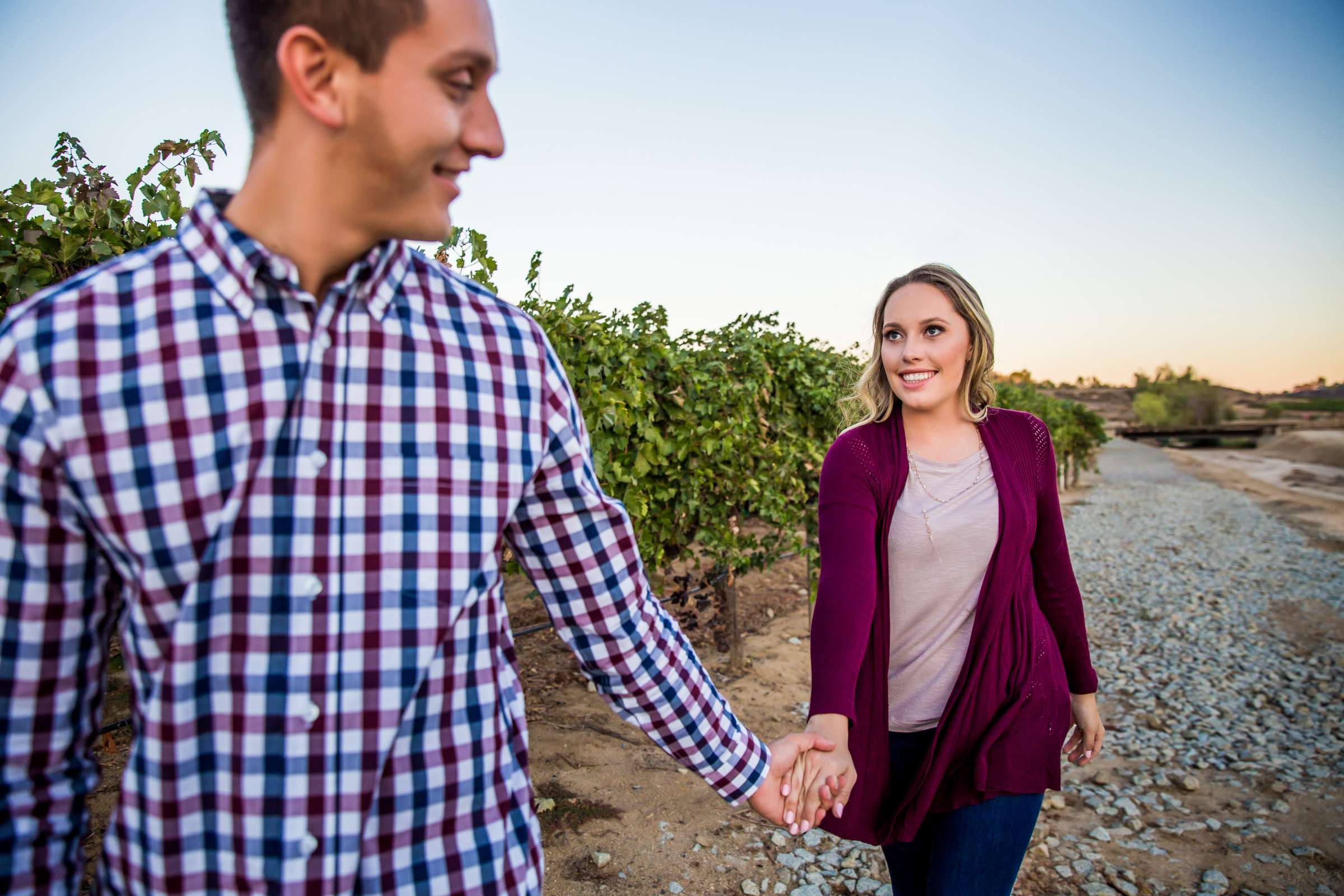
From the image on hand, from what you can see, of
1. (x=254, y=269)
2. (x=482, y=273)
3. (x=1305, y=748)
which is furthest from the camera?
(x=1305, y=748)

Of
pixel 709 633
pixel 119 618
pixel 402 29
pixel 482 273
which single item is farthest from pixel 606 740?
pixel 402 29

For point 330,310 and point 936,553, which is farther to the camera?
point 936,553

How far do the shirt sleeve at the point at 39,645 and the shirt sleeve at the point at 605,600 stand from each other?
2.12 feet

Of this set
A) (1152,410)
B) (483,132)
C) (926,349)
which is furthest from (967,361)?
(1152,410)

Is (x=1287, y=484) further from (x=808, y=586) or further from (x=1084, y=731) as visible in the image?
(x=1084, y=731)

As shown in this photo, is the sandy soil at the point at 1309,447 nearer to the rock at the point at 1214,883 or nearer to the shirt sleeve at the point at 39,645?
the rock at the point at 1214,883

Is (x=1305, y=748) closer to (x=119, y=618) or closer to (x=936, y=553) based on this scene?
(x=936, y=553)

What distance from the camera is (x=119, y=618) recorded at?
117 centimetres

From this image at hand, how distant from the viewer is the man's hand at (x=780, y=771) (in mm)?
1819

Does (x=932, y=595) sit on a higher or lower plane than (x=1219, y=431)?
higher

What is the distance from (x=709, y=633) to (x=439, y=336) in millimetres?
6192

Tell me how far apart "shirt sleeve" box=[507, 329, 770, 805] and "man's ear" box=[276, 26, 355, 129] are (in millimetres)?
490

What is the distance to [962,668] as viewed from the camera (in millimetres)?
2246

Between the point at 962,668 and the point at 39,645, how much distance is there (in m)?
2.06
